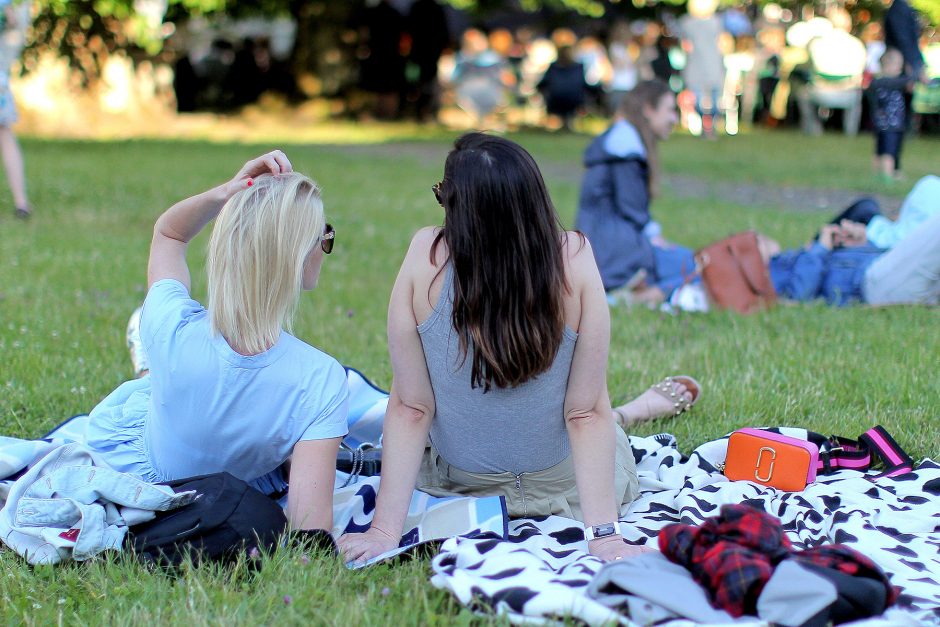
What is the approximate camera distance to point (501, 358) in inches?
113

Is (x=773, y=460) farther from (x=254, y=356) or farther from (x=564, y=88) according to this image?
(x=564, y=88)

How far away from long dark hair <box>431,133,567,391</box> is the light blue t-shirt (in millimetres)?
473

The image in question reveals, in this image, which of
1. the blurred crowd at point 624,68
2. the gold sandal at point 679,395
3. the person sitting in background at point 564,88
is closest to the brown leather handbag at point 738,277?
the gold sandal at point 679,395

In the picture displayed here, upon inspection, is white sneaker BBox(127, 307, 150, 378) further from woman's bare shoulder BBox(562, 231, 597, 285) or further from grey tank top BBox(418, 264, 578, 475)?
woman's bare shoulder BBox(562, 231, 597, 285)

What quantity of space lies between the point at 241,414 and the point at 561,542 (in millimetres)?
1045

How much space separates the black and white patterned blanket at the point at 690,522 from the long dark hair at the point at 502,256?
0.54 meters

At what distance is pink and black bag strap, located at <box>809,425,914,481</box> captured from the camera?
3.66 meters

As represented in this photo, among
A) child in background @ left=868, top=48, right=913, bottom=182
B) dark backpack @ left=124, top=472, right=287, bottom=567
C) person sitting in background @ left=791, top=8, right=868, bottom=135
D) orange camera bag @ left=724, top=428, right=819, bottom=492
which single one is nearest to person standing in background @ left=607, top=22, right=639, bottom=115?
person sitting in background @ left=791, top=8, right=868, bottom=135

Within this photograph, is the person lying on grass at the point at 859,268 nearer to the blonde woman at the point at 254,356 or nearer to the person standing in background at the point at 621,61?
the blonde woman at the point at 254,356

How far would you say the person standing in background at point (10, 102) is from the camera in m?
8.22

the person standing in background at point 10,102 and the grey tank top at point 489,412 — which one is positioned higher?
the person standing in background at point 10,102

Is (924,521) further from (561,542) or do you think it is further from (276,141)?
(276,141)

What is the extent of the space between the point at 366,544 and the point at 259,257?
883mm

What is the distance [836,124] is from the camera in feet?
69.7
